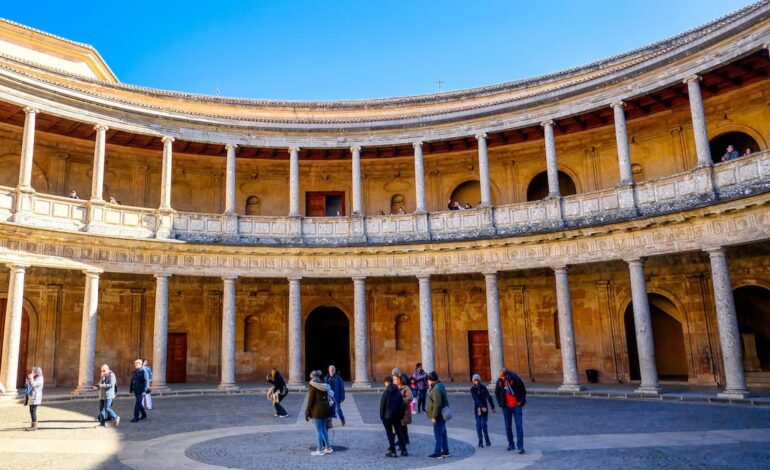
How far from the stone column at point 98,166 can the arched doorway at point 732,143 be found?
21.1 meters

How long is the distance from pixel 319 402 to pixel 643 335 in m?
12.6

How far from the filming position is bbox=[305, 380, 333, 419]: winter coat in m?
9.99

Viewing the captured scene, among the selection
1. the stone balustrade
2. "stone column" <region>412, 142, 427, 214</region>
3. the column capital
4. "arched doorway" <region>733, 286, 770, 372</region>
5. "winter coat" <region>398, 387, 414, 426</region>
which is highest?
the column capital

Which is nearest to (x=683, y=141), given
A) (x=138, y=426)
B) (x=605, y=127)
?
(x=605, y=127)

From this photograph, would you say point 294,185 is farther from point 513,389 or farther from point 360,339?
point 513,389

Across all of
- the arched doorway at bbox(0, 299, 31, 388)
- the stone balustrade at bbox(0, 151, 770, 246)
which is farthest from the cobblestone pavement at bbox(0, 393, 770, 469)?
the stone balustrade at bbox(0, 151, 770, 246)

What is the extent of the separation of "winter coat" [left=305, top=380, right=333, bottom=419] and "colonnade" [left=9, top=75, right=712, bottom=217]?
13.6 metres

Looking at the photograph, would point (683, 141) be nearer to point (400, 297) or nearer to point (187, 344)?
point (400, 297)

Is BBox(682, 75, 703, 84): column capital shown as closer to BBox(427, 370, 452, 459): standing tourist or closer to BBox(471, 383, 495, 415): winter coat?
BBox(471, 383, 495, 415): winter coat

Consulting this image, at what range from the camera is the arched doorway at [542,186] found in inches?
993

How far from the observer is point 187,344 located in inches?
994

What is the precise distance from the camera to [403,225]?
23172 mm

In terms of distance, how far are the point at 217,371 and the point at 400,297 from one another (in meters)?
8.31

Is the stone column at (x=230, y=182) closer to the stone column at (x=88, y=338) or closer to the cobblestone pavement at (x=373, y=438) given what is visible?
the stone column at (x=88, y=338)
